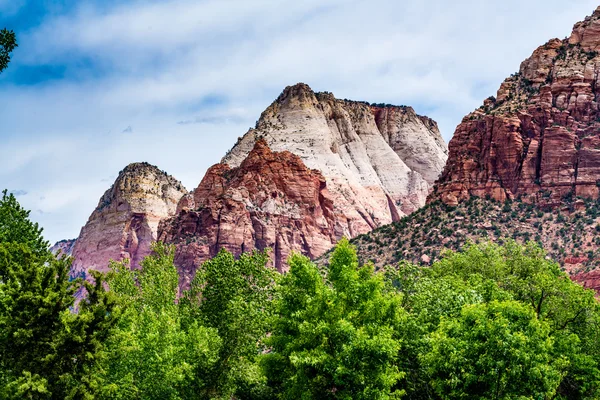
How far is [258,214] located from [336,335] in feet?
359

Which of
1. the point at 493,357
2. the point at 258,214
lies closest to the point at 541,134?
the point at 258,214

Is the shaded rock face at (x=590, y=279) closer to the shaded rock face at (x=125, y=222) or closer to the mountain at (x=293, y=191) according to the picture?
the mountain at (x=293, y=191)

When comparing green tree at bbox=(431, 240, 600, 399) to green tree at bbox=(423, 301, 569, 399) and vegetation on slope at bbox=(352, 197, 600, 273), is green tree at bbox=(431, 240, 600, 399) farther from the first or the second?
vegetation on slope at bbox=(352, 197, 600, 273)

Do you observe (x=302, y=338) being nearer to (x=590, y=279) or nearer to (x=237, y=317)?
(x=237, y=317)

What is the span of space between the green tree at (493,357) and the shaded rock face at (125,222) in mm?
155707

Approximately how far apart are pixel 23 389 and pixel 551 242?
6546cm

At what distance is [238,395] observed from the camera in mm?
40844

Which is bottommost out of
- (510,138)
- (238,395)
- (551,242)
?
(238,395)

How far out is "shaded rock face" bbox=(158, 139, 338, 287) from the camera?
134m

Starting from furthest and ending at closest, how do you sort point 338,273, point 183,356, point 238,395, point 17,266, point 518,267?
point 518,267, point 238,395, point 183,356, point 338,273, point 17,266

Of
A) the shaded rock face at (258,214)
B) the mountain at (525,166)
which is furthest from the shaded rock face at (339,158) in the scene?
the mountain at (525,166)

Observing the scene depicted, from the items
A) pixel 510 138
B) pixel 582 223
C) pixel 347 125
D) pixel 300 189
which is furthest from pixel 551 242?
pixel 347 125

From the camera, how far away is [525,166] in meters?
96.1

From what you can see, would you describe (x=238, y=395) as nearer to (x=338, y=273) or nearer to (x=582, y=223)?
(x=338, y=273)
